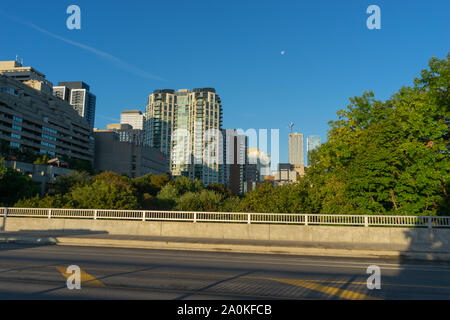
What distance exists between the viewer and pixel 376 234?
1736 centimetres

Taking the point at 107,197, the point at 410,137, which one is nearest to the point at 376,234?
the point at 410,137

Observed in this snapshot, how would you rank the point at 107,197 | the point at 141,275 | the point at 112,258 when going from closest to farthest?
the point at 141,275 → the point at 112,258 → the point at 107,197

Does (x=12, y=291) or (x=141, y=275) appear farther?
(x=141, y=275)

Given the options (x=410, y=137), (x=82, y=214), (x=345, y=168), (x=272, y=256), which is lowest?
(x=272, y=256)

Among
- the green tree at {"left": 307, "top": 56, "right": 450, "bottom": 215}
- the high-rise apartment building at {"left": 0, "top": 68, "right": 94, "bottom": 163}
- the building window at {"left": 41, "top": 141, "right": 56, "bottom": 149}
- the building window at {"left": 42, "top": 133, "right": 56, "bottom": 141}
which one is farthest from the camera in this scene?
the building window at {"left": 42, "top": 133, "right": 56, "bottom": 141}

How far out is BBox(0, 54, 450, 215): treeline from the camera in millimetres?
21234

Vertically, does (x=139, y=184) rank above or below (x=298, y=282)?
above

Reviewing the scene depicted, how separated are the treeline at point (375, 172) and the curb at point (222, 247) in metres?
6.54

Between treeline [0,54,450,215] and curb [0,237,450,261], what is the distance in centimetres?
654

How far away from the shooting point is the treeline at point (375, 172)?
2123cm

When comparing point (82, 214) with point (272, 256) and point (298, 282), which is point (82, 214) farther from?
point (298, 282)

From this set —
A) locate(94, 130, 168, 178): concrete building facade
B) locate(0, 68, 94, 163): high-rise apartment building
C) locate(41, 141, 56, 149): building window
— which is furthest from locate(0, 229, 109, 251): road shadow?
locate(94, 130, 168, 178): concrete building facade
